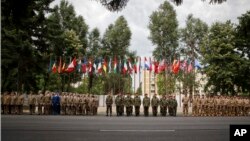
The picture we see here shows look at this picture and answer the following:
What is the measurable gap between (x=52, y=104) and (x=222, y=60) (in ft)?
94.9

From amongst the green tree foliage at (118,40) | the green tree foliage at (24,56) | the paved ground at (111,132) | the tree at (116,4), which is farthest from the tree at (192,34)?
the tree at (116,4)

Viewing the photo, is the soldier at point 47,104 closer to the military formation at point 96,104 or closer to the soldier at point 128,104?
the military formation at point 96,104

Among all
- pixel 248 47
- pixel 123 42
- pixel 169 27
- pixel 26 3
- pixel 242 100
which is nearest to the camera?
pixel 26 3

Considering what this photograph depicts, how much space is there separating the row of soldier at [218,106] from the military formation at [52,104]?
25.9ft

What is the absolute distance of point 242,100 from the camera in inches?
1374

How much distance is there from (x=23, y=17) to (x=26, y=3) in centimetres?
32

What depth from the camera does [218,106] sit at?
33.9 metres

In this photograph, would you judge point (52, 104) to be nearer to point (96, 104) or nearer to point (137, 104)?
point (96, 104)

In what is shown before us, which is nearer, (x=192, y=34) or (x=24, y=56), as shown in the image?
(x=24, y=56)

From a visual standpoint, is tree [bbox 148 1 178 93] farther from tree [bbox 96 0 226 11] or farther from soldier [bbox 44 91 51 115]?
tree [bbox 96 0 226 11]

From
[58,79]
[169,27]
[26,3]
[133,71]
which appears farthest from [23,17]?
[169,27]

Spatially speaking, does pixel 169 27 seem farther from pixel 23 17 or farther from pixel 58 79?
pixel 23 17

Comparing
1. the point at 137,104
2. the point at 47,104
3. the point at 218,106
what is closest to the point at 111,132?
the point at 47,104

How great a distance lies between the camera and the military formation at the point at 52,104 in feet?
103
